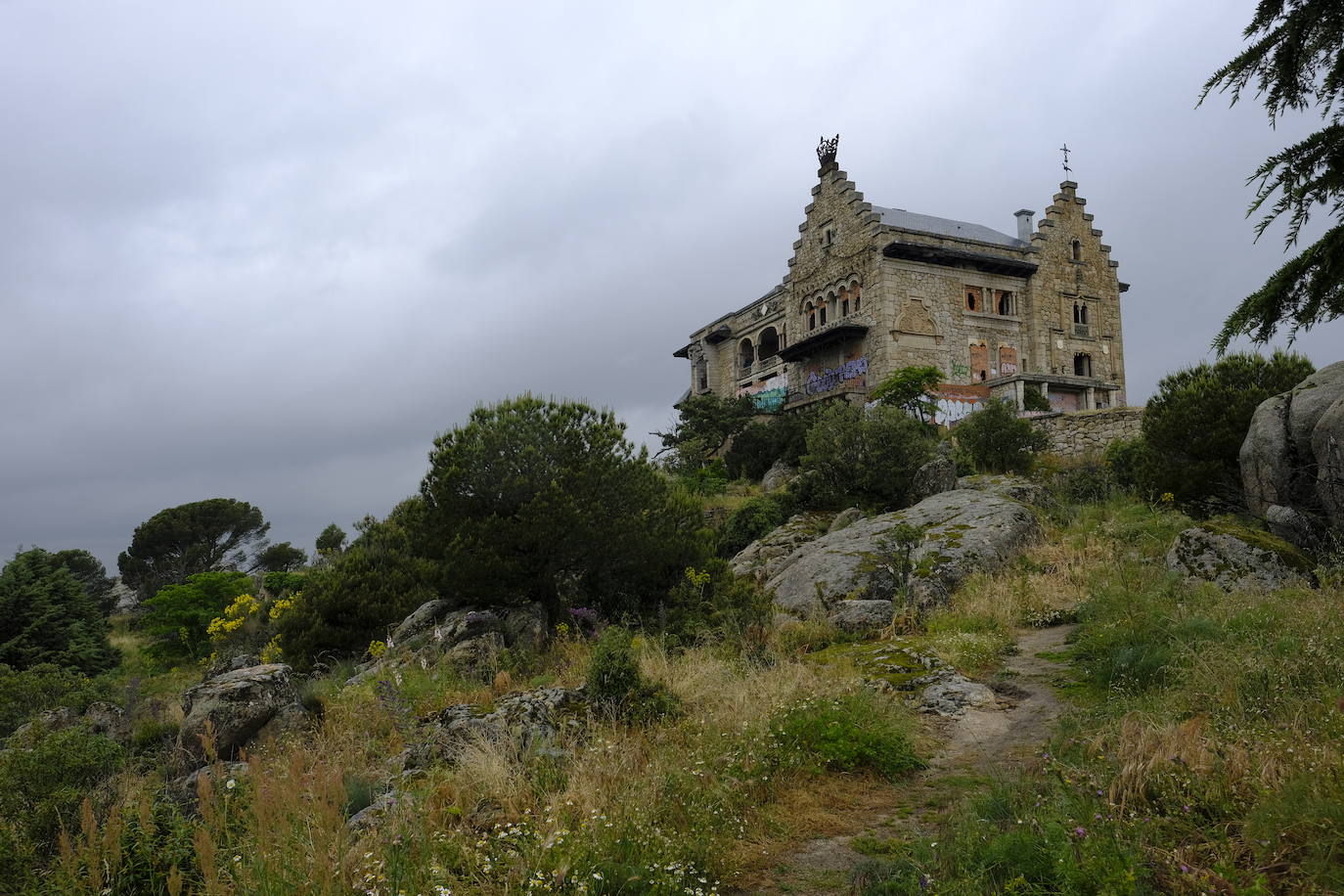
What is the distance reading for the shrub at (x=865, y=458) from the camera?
1978cm

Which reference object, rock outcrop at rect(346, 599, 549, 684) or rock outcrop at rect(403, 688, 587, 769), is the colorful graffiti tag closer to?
rock outcrop at rect(346, 599, 549, 684)

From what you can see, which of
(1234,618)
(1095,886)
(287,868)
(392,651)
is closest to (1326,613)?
(1234,618)

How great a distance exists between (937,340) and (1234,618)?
3184cm

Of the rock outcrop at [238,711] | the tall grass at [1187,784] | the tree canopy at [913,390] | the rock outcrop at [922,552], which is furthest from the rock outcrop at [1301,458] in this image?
the tree canopy at [913,390]

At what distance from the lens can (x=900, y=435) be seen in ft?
66.5

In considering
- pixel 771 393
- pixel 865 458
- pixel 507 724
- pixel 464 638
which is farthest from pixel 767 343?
pixel 507 724

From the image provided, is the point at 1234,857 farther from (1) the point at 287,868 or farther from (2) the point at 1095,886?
(1) the point at 287,868

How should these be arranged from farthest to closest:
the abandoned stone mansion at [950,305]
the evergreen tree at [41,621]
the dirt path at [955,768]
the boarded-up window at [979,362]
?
the boarded-up window at [979,362]
the abandoned stone mansion at [950,305]
the evergreen tree at [41,621]
the dirt path at [955,768]

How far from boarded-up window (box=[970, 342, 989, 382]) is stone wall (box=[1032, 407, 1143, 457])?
29.3 ft

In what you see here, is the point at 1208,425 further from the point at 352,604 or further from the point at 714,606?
the point at 352,604

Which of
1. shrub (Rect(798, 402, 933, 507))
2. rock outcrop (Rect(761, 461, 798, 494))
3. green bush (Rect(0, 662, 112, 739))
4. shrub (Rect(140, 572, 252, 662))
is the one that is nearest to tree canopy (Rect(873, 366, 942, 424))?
rock outcrop (Rect(761, 461, 798, 494))

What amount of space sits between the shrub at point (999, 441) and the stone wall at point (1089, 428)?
347cm

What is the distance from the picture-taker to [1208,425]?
13.8 m

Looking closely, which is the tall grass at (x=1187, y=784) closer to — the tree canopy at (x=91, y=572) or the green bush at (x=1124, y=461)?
the green bush at (x=1124, y=461)
